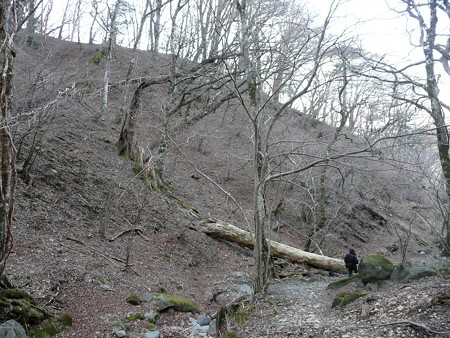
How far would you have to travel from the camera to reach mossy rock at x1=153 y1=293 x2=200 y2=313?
6.95 m

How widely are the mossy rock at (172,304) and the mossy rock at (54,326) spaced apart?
1740 millimetres

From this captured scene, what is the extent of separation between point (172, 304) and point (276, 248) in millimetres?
5492

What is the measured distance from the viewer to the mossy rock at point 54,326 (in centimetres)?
505

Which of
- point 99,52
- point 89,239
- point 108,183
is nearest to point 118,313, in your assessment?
point 89,239

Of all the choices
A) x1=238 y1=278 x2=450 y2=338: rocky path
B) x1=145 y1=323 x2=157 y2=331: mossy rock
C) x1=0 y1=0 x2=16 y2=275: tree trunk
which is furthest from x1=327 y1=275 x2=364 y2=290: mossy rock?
x1=0 y1=0 x2=16 y2=275: tree trunk

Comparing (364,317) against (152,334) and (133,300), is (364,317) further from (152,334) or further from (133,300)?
(133,300)

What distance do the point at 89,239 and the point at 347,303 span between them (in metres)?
5.58

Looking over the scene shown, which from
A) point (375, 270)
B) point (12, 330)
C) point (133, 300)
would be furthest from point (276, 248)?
point (12, 330)

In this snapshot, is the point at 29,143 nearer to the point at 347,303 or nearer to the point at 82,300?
the point at 82,300

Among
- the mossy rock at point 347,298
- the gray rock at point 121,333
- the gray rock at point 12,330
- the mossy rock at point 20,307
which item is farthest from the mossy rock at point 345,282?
the gray rock at point 12,330

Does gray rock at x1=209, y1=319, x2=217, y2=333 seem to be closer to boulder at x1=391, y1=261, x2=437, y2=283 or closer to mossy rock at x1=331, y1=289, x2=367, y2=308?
mossy rock at x1=331, y1=289, x2=367, y2=308

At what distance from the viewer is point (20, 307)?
16.2 ft

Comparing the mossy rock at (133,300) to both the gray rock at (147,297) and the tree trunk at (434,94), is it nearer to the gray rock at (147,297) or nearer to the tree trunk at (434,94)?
the gray rock at (147,297)

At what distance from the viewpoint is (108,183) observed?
10.9 metres
